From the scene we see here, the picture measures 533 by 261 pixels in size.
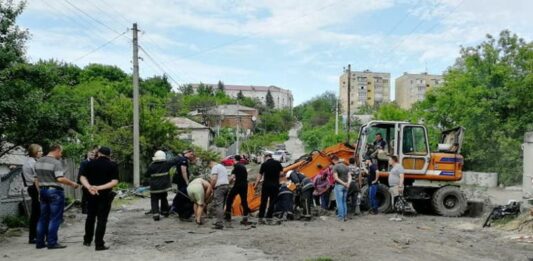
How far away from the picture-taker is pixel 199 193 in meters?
12.9

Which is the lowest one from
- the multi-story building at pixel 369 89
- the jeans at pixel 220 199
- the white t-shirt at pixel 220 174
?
the jeans at pixel 220 199

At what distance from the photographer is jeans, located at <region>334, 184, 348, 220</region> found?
14375mm

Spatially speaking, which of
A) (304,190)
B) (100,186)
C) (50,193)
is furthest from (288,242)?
(50,193)

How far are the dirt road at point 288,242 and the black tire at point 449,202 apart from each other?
2.56m

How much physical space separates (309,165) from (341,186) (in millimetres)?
1950

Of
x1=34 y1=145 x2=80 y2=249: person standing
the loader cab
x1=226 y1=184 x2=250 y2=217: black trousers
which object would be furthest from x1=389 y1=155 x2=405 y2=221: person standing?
x1=34 y1=145 x2=80 y2=249: person standing

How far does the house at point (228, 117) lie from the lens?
96.5 metres

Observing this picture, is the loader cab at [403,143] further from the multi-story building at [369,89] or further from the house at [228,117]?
the multi-story building at [369,89]

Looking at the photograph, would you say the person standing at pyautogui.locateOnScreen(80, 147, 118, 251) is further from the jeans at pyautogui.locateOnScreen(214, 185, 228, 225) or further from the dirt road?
the jeans at pyautogui.locateOnScreen(214, 185, 228, 225)

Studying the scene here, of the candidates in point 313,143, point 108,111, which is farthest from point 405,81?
point 108,111

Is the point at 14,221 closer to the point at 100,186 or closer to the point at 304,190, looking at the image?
the point at 100,186

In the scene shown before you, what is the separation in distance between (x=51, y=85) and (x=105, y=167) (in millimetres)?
4107

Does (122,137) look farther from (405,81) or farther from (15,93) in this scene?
(405,81)

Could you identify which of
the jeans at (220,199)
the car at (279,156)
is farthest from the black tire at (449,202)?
the jeans at (220,199)
